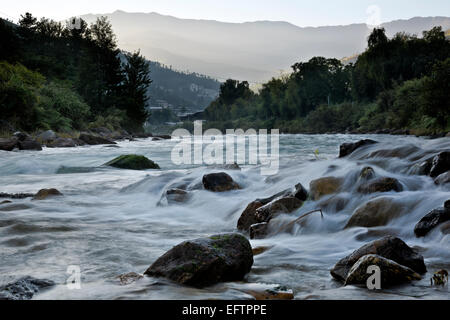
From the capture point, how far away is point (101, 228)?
6172 mm

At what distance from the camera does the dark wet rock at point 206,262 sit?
3.42m

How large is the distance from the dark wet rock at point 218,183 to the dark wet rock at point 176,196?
0.54 meters

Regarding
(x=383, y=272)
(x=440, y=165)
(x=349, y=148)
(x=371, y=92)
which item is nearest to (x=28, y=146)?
(x=349, y=148)

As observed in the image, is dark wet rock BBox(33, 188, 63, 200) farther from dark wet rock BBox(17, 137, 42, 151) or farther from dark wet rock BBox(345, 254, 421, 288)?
dark wet rock BBox(17, 137, 42, 151)

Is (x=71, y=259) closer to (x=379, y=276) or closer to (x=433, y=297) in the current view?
(x=379, y=276)

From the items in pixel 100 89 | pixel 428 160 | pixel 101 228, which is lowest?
pixel 101 228

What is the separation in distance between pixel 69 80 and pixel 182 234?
53.6m

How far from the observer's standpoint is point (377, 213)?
551 centimetres

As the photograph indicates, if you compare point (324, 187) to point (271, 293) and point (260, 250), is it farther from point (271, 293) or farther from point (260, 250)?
point (271, 293)

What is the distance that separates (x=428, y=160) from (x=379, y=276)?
5.01m

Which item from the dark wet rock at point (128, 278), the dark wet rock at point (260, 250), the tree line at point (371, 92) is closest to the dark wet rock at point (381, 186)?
the dark wet rock at point (260, 250)
